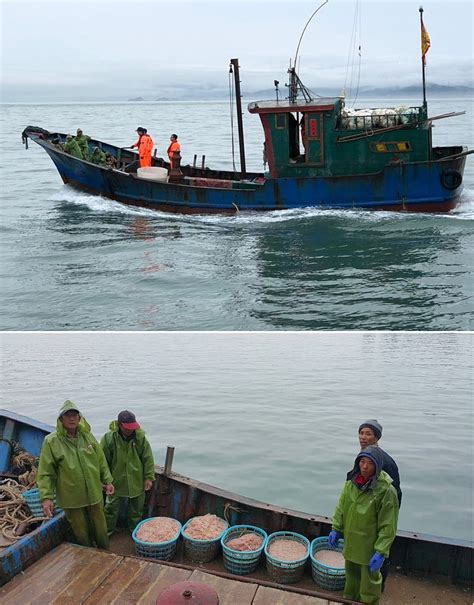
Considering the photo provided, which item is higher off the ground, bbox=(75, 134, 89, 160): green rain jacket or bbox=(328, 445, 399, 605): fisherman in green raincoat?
bbox=(75, 134, 89, 160): green rain jacket

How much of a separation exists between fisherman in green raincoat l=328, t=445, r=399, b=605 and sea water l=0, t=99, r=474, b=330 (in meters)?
5.82

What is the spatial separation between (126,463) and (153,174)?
13188mm

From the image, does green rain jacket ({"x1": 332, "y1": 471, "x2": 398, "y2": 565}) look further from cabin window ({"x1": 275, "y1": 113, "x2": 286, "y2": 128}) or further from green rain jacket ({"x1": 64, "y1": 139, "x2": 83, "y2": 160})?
green rain jacket ({"x1": 64, "y1": 139, "x2": 83, "y2": 160})

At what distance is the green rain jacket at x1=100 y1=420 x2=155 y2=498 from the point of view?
17.0 feet

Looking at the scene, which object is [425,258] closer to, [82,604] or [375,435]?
[375,435]

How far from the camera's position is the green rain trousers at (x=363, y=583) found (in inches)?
160

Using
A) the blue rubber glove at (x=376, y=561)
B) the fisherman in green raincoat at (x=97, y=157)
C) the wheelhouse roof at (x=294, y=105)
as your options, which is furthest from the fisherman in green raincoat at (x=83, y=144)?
the blue rubber glove at (x=376, y=561)

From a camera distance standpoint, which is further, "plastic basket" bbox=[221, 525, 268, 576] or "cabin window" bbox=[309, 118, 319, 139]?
"cabin window" bbox=[309, 118, 319, 139]

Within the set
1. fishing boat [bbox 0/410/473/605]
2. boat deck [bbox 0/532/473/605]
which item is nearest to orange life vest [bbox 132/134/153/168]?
fishing boat [bbox 0/410/473/605]

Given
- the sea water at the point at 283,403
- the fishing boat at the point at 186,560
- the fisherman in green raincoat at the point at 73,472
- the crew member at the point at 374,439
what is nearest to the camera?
the fishing boat at the point at 186,560

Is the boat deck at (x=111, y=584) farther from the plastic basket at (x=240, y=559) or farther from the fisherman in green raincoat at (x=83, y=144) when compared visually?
the fisherman in green raincoat at (x=83, y=144)

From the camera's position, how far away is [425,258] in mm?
13289

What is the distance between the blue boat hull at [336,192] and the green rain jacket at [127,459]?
1190 centimetres

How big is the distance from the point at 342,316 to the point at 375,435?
6060 millimetres
